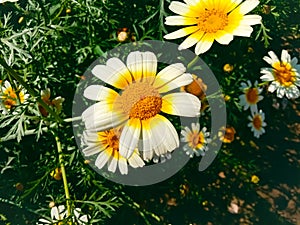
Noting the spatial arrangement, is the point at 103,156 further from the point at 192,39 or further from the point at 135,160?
the point at 192,39

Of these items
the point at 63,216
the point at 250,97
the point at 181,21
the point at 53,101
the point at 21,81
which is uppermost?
the point at 181,21

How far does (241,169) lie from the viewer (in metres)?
2.35

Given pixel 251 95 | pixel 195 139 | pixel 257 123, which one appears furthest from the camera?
pixel 257 123

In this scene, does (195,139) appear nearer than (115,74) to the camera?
No

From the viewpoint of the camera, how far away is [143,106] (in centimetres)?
137

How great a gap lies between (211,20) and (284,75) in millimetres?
646

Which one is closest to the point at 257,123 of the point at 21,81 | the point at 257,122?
the point at 257,122

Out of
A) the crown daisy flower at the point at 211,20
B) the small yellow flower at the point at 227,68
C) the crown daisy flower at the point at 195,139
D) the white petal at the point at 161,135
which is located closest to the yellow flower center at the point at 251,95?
the small yellow flower at the point at 227,68

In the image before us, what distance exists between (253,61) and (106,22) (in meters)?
0.81

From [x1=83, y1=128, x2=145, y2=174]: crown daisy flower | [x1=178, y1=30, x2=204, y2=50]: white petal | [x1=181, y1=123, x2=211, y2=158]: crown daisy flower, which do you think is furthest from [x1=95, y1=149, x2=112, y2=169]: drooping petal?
[x1=181, y1=123, x2=211, y2=158]: crown daisy flower

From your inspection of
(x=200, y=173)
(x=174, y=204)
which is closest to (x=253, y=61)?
(x=200, y=173)

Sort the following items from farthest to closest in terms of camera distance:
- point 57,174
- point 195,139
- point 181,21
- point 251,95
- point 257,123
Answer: point 257,123 → point 251,95 → point 195,139 → point 57,174 → point 181,21

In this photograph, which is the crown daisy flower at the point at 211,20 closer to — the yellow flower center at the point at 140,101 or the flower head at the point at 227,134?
the yellow flower center at the point at 140,101

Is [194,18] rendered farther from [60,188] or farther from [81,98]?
[60,188]
